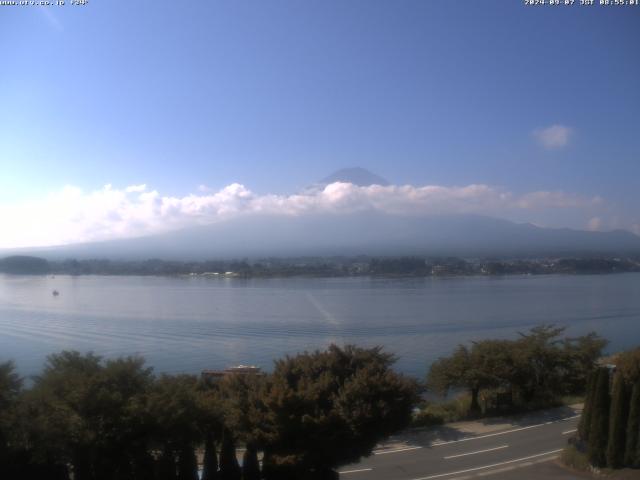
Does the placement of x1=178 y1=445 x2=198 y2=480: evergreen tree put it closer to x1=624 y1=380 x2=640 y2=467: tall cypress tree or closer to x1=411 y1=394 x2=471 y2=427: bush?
x1=411 y1=394 x2=471 y2=427: bush

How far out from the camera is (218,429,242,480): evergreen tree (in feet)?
14.5

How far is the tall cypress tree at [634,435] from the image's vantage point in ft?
15.7

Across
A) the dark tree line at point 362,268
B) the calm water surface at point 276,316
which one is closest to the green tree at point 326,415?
the calm water surface at point 276,316

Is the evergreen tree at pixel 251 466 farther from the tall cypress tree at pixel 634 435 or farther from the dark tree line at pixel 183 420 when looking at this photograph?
the tall cypress tree at pixel 634 435

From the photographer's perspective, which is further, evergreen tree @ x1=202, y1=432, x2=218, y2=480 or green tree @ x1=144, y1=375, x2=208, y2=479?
evergreen tree @ x1=202, y1=432, x2=218, y2=480

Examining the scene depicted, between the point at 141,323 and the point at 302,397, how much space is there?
1554 centimetres

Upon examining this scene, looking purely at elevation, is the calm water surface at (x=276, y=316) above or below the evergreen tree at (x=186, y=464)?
below

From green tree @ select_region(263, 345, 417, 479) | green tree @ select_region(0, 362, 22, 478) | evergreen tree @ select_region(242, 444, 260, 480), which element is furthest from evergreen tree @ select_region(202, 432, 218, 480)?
green tree @ select_region(0, 362, 22, 478)

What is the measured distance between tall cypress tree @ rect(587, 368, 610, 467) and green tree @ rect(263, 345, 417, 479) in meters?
1.75

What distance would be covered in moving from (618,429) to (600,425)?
0.16m

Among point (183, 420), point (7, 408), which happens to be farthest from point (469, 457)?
point (7, 408)

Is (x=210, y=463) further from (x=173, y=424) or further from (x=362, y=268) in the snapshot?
(x=362, y=268)

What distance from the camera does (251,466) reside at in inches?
176

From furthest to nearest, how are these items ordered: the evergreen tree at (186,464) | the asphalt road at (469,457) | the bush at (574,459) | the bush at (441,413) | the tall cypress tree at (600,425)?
the bush at (441,413)
the asphalt road at (469,457)
the bush at (574,459)
the tall cypress tree at (600,425)
the evergreen tree at (186,464)
